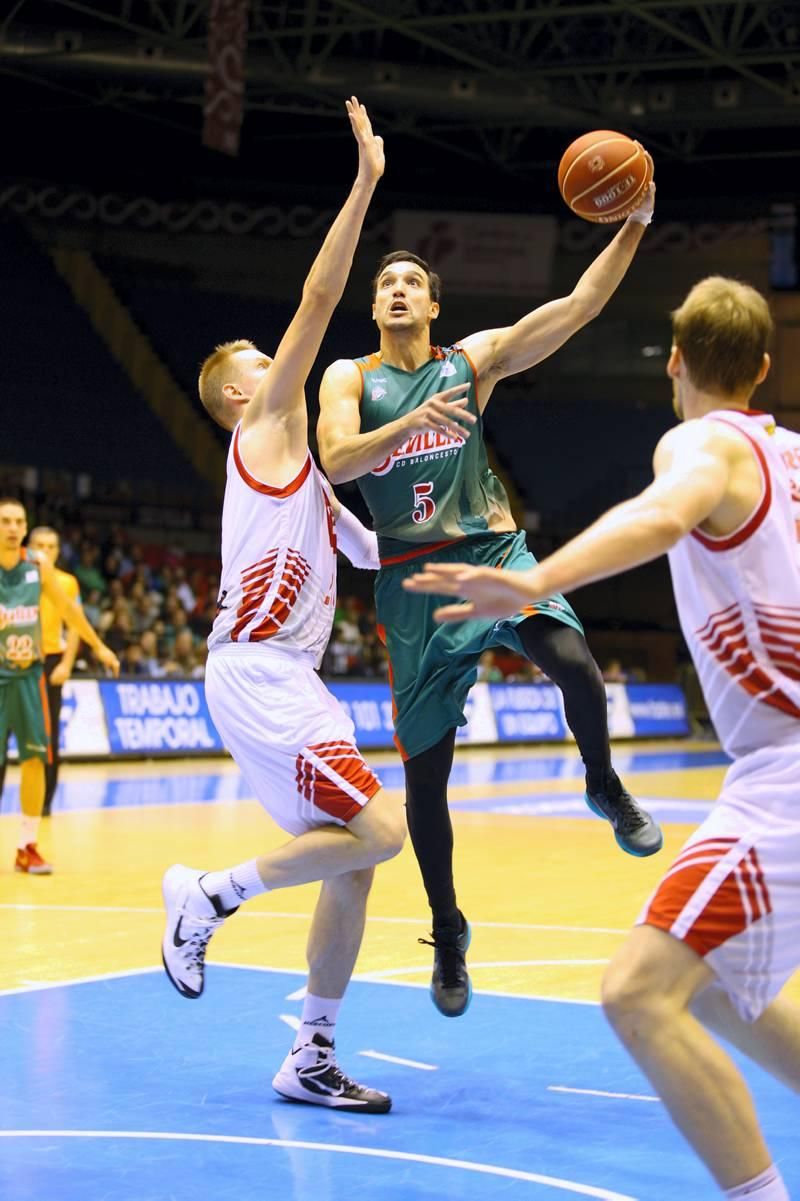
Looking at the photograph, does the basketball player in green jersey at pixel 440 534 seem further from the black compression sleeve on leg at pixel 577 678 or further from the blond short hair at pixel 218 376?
the blond short hair at pixel 218 376

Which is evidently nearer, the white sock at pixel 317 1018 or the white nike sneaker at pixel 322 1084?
the white nike sneaker at pixel 322 1084

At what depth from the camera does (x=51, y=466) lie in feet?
82.9

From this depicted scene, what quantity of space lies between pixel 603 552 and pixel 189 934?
7.35 feet

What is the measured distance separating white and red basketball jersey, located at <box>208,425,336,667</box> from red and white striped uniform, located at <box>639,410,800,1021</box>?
173 cm

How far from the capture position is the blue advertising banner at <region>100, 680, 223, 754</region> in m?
17.0

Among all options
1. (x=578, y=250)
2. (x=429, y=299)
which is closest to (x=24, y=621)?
(x=429, y=299)

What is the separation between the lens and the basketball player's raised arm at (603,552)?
113 inches

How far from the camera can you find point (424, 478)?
5250 mm

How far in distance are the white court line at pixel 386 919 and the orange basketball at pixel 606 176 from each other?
3725mm

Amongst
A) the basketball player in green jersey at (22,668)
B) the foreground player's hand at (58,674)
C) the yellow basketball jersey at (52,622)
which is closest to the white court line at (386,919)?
the basketball player in green jersey at (22,668)

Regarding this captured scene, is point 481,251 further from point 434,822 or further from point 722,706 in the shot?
point 722,706

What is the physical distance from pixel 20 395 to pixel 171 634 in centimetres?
714

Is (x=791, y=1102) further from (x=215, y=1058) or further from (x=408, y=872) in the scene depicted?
(x=408, y=872)

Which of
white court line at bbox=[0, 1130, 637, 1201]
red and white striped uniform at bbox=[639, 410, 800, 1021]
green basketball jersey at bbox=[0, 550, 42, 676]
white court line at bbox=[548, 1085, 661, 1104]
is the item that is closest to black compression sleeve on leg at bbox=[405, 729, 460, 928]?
white court line at bbox=[548, 1085, 661, 1104]
